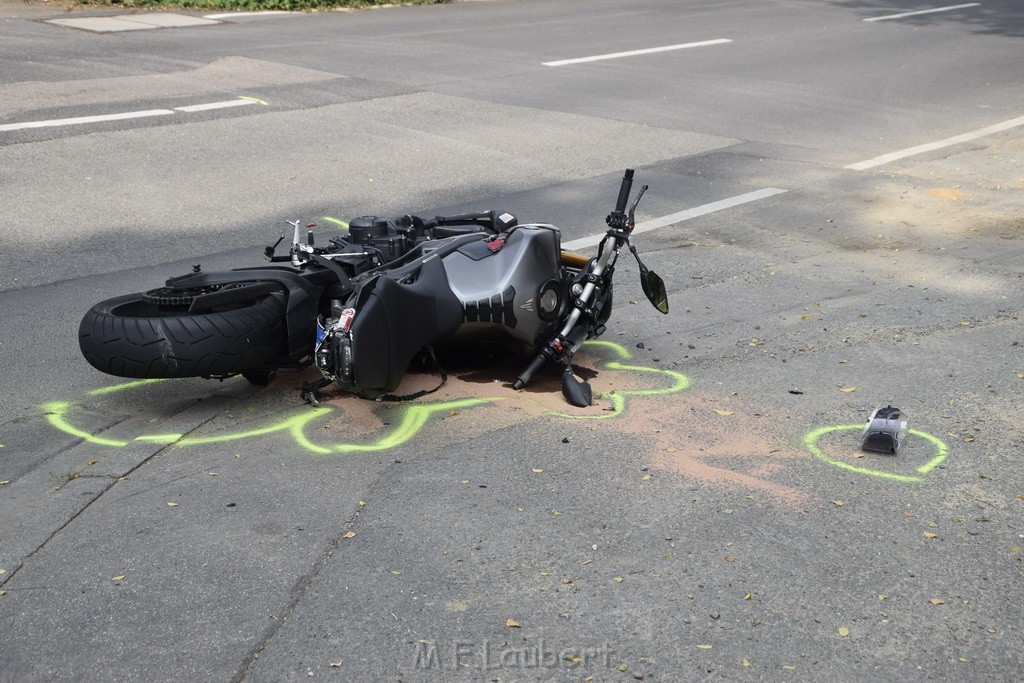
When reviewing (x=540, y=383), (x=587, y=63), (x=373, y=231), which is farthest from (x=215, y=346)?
(x=587, y=63)

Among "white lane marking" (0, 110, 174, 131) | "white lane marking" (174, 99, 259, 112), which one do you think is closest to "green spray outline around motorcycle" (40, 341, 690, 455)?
"white lane marking" (0, 110, 174, 131)

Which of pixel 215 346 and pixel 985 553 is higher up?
pixel 215 346

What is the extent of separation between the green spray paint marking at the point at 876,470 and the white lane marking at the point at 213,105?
30.0ft

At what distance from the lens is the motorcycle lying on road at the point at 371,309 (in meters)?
5.04

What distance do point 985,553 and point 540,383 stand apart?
2.36m

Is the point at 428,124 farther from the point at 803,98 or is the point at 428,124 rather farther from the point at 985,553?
the point at 985,553

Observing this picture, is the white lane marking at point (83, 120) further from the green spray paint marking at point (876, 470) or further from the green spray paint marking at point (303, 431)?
the green spray paint marking at point (876, 470)

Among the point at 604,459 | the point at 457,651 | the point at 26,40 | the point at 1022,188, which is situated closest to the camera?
the point at 457,651

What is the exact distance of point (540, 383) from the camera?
5.78 meters

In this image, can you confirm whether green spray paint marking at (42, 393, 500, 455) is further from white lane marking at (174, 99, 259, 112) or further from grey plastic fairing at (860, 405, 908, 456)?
white lane marking at (174, 99, 259, 112)

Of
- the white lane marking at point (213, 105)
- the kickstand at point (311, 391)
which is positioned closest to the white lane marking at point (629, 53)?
the white lane marking at point (213, 105)

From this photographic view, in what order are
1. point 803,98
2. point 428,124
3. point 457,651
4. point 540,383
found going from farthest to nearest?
1. point 803,98
2. point 428,124
3. point 540,383
4. point 457,651

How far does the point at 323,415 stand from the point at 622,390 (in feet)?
4.98

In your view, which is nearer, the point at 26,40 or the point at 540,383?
the point at 540,383
